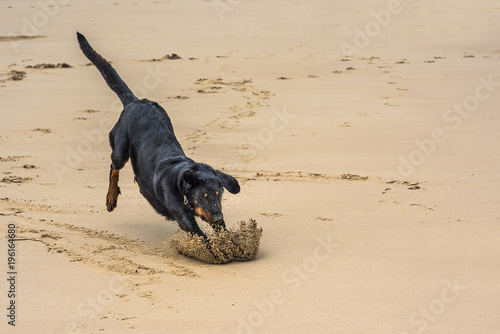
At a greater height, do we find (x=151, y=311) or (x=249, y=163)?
(x=151, y=311)

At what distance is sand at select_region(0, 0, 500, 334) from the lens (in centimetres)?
444

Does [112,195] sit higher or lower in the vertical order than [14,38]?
higher

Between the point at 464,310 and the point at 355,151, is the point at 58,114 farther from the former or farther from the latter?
the point at 464,310

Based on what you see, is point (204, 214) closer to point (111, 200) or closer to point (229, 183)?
point (229, 183)

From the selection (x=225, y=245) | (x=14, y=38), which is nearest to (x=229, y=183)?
(x=225, y=245)

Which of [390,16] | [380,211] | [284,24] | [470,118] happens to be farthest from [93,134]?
[390,16]

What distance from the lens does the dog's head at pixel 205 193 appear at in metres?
5.42

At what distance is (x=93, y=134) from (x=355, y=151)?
363 cm

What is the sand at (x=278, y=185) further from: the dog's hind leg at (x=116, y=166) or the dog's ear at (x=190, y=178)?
the dog's ear at (x=190, y=178)

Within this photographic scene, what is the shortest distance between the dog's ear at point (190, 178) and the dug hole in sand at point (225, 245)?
16.5 inches

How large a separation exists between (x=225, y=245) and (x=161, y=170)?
1.14 m

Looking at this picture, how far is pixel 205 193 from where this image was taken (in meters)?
5.46

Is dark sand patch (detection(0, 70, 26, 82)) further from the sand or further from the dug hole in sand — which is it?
the dug hole in sand

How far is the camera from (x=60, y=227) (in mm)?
6156
